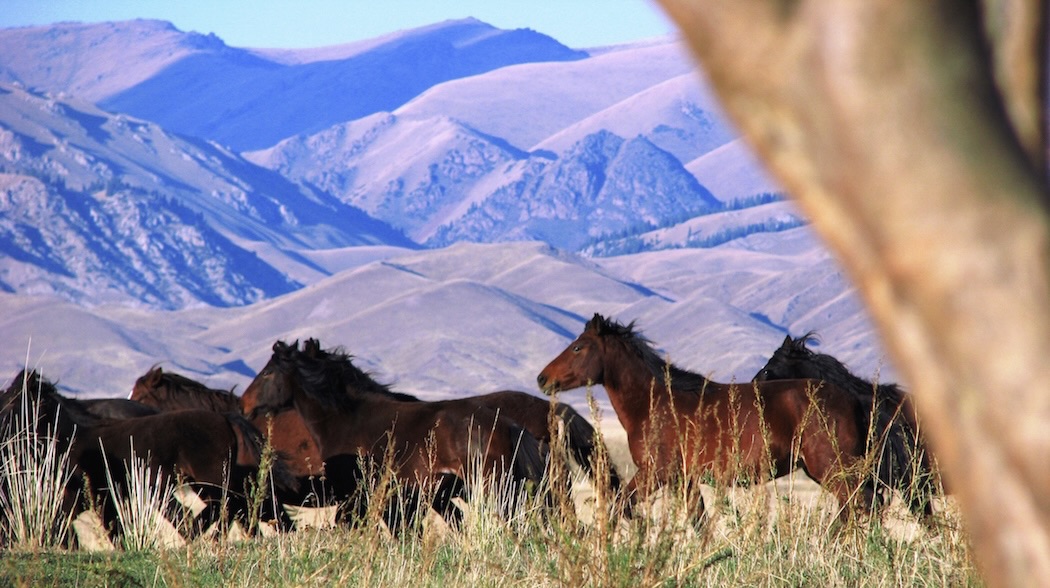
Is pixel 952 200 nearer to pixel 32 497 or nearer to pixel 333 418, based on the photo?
pixel 32 497

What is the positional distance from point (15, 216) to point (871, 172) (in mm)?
209350

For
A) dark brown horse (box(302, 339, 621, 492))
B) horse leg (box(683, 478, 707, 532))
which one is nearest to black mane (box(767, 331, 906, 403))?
dark brown horse (box(302, 339, 621, 492))

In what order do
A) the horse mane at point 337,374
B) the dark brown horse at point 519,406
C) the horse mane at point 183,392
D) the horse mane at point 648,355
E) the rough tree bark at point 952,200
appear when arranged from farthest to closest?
the horse mane at point 183,392
the dark brown horse at point 519,406
the horse mane at point 337,374
the horse mane at point 648,355
the rough tree bark at point 952,200

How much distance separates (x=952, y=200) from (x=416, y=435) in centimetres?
844

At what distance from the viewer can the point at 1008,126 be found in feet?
3.33

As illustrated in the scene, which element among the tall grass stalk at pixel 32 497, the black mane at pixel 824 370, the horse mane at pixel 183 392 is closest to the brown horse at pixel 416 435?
the horse mane at pixel 183 392

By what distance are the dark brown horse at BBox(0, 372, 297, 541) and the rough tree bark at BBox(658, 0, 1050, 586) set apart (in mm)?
7923

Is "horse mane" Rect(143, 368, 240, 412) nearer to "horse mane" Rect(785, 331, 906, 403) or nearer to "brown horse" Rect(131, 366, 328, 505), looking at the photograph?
"brown horse" Rect(131, 366, 328, 505)

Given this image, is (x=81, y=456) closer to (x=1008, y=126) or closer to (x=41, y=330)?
(x=1008, y=126)

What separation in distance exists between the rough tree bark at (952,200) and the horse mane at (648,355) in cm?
757

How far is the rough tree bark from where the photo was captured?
3.19 ft

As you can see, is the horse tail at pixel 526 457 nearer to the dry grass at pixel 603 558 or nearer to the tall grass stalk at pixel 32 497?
the dry grass at pixel 603 558

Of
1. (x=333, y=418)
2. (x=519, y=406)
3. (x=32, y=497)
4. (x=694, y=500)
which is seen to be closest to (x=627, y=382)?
(x=519, y=406)

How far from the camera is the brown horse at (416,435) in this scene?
9047mm
